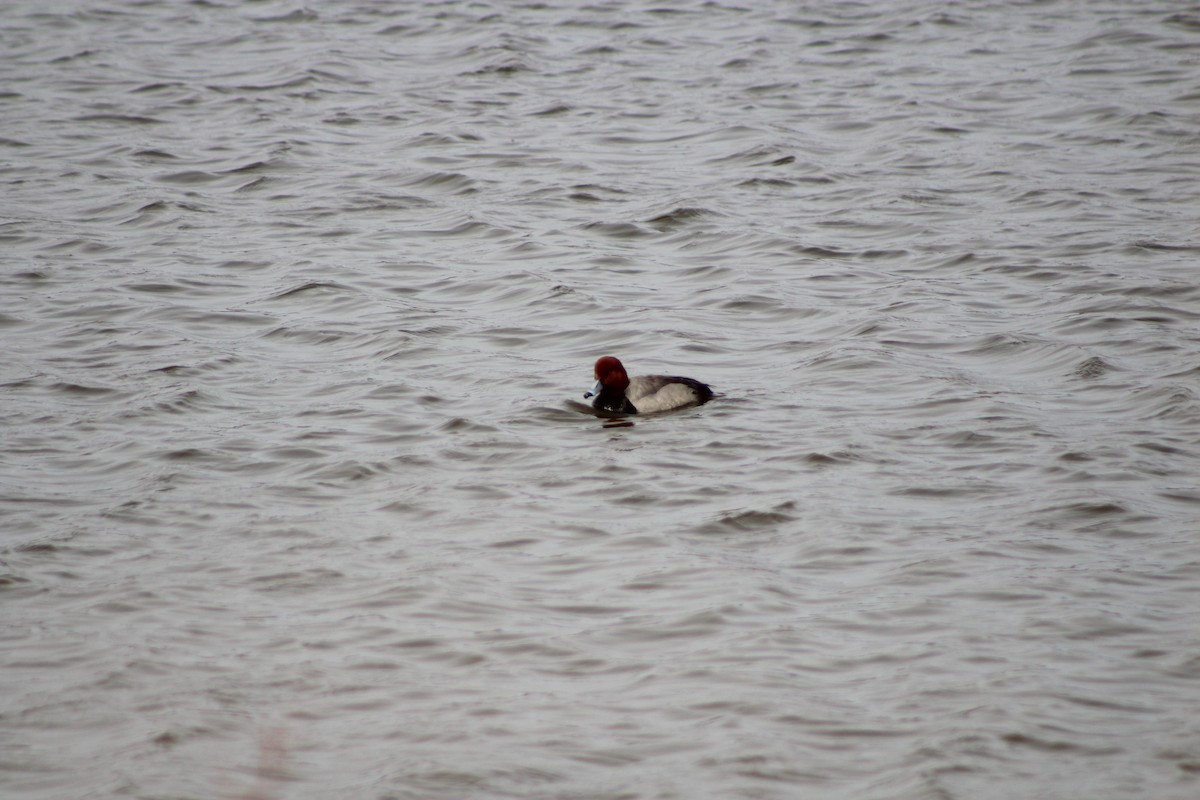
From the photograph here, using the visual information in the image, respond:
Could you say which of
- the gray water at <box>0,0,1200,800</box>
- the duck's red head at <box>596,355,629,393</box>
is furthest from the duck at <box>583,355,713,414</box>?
the gray water at <box>0,0,1200,800</box>

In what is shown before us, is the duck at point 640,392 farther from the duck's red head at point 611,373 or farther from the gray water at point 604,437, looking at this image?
the gray water at point 604,437

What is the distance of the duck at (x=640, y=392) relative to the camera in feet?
31.3

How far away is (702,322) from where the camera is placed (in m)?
11.8

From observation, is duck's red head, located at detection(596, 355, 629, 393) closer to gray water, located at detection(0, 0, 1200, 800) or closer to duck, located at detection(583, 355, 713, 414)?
duck, located at detection(583, 355, 713, 414)

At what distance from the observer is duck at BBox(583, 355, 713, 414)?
31.3ft

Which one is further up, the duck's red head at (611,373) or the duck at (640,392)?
the duck's red head at (611,373)

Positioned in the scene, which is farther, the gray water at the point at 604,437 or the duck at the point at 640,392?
the duck at the point at 640,392

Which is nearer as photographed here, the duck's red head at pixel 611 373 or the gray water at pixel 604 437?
the gray water at pixel 604 437

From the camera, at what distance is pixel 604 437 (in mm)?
9375

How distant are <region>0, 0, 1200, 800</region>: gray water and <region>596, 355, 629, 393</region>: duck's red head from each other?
0.97ft

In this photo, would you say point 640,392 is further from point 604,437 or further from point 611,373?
point 604,437

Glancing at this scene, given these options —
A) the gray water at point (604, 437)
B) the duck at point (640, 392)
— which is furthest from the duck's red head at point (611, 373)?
the gray water at point (604, 437)

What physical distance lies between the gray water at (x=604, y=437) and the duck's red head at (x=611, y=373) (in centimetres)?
30

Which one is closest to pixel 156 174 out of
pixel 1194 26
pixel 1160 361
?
pixel 1160 361
